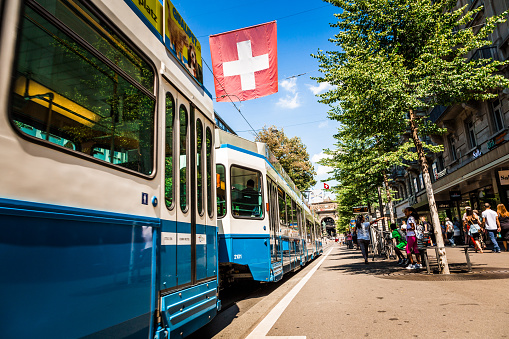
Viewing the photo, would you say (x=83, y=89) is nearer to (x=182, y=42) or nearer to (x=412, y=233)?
(x=182, y=42)

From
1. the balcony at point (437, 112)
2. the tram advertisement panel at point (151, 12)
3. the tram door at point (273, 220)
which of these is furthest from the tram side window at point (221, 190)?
the balcony at point (437, 112)

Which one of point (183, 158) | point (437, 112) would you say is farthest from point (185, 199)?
point (437, 112)

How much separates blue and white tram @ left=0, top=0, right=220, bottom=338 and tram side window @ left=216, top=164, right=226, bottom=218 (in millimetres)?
2567

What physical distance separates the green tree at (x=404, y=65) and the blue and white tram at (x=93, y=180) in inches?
263

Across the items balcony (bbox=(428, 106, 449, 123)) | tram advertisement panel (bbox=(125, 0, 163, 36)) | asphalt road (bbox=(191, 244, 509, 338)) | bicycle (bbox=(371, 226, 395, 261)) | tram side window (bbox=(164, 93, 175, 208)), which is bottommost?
asphalt road (bbox=(191, 244, 509, 338))

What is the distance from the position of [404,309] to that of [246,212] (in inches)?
131

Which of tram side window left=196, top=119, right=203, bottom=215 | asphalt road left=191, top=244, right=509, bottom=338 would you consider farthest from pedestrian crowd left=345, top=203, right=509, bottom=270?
tram side window left=196, top=119, right=203, bottom=215

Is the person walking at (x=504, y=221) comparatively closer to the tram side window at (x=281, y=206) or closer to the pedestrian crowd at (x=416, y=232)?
the pedestrian crowd at (x=416, y=232)

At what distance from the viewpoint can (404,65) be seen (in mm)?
10422

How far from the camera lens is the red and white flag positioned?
949cm

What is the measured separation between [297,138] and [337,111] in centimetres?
2056

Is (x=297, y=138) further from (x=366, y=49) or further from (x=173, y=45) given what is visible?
(x=173, y=45)

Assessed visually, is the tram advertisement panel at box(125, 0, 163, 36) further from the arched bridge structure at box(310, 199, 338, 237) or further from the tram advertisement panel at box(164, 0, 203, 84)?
the arched bridge structure at box(310, 199, 338, 237)

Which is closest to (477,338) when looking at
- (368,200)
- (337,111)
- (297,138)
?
(337,111)
